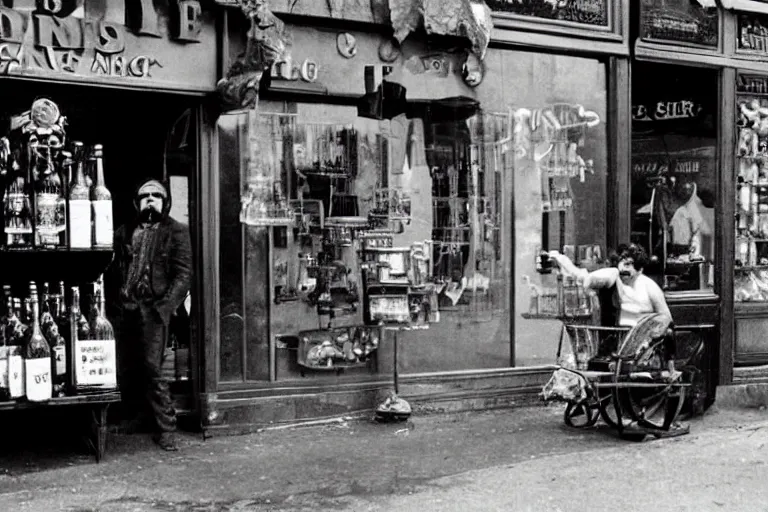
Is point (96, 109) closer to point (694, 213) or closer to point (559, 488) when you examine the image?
point (559, 488)

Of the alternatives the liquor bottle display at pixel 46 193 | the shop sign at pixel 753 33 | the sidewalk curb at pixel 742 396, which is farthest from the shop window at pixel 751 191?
the liquor bottle display at pixel 46 193

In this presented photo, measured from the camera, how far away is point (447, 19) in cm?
965

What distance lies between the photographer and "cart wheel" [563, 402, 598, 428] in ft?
29.7

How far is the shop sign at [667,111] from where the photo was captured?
11.4 m

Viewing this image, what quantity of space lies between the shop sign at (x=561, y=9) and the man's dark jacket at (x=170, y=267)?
3693mm

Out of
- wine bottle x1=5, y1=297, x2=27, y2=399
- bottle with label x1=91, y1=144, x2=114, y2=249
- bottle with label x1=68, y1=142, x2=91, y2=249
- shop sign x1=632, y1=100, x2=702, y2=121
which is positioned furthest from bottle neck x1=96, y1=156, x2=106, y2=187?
shop sign x1=632, y1=100, x2=702, y2=121

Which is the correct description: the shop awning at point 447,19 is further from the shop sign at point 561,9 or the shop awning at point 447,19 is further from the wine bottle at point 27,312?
the wine bottle at point 27,312

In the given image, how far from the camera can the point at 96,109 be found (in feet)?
29.6

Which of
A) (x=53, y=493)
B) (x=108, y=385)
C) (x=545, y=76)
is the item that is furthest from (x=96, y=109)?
(x=545, y=76)

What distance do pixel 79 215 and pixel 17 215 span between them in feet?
1.36

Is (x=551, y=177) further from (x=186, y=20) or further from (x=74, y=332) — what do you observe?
(x=74, y=332)

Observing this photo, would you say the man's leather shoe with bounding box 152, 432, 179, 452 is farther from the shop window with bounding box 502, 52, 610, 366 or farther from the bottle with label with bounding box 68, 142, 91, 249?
the shop window with bounding box 502, 52, 610, 366

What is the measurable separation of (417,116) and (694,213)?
3.47 m

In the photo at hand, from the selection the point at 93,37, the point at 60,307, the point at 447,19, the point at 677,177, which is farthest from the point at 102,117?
the point at 677,177
